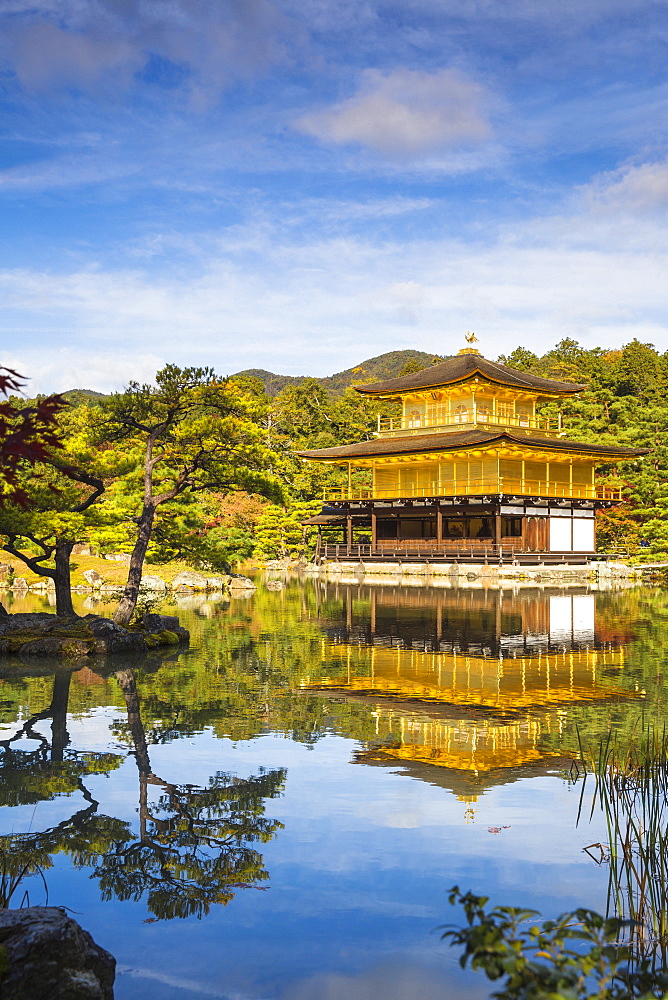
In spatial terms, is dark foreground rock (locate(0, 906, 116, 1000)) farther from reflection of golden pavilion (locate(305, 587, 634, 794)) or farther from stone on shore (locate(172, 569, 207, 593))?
stone on shore (locate(172, 569, 207, 593))

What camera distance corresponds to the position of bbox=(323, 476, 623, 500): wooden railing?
43.0m

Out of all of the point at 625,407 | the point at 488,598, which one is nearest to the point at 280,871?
the point at 488,598

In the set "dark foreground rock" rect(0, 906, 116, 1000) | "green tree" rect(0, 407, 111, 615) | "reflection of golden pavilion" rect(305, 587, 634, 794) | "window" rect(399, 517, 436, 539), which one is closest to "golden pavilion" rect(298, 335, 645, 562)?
"window" rect(399, 517, 436, 539)

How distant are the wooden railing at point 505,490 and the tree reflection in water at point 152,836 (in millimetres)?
33699

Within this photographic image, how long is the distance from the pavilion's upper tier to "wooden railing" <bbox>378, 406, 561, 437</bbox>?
156 centimetres

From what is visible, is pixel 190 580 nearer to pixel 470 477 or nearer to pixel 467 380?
pixel 470 477

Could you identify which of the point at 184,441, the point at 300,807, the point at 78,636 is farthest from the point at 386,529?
the point at 300,807

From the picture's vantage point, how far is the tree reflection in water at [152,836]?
19.1 feet

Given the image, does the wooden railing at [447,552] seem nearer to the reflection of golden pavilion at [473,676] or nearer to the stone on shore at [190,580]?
the stone on shore at [190,580]

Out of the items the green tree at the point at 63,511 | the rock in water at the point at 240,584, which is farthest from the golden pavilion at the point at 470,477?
the green tree at the point at 63,511

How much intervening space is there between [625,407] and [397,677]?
40.9 metres

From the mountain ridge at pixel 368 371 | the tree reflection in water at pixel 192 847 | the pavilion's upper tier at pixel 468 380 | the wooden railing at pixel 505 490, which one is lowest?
the tree reflection in water at pixel 192 847

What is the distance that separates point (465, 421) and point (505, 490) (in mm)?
6172

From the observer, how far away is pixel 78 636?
17.5m
